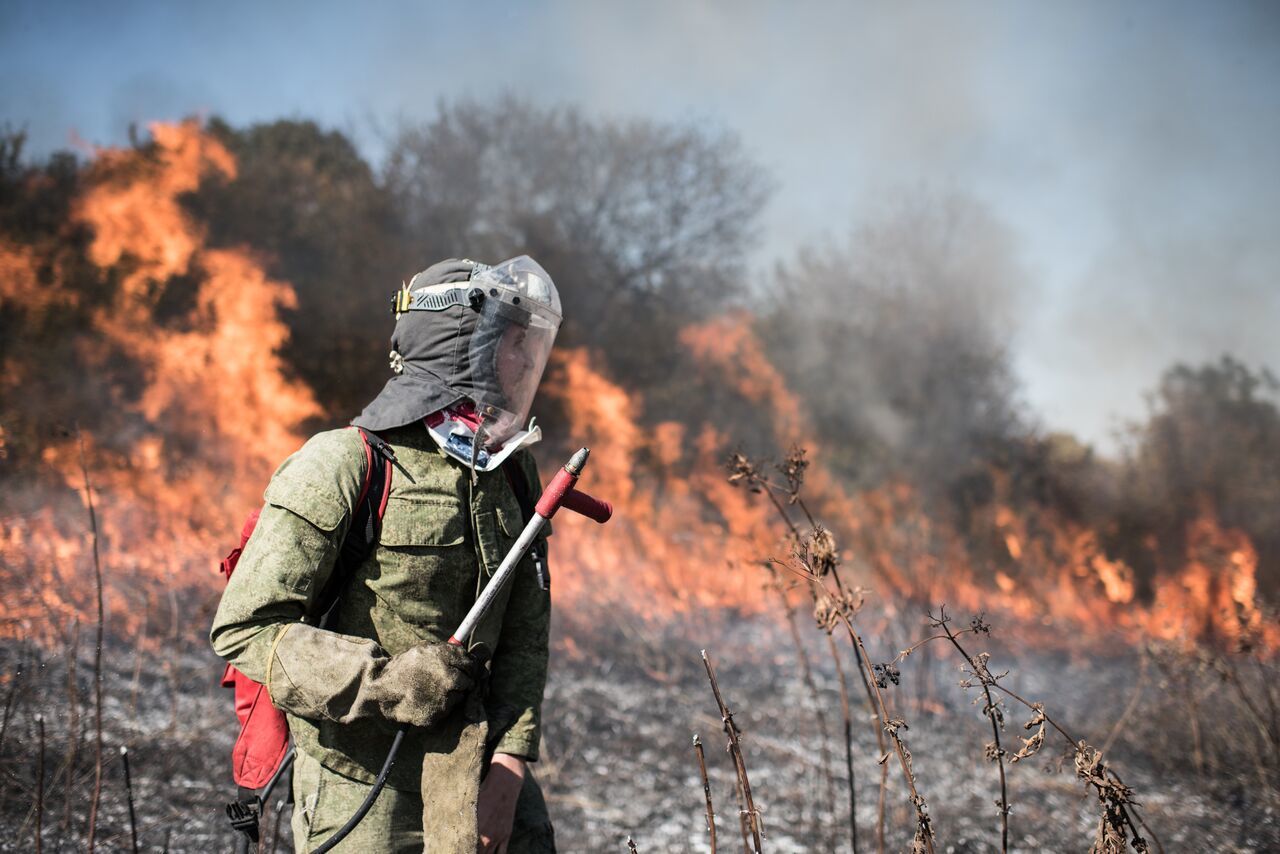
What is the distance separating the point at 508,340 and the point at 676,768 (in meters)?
4.09

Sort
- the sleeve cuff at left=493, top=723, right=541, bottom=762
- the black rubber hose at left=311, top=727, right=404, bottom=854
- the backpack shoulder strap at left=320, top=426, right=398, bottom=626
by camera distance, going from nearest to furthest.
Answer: the black rubber hose at left=311, top=727, right=404, bottom=854
the backpack shoulder strap at left=320, top=426, right=398, bottom=626
the sleeve cuff at left=493, top=723, right=541, bottom=762

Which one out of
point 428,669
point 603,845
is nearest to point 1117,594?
point 603,845

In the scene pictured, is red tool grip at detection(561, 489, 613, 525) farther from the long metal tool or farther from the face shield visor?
the face shield visor

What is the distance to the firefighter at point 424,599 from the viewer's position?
1.65m

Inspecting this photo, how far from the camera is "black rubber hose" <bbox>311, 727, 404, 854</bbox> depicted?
68.5 inches

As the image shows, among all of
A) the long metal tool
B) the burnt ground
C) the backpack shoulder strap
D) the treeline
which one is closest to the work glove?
the long metal tool

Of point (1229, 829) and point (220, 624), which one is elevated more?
point (220, 624)

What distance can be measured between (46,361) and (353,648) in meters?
11.3

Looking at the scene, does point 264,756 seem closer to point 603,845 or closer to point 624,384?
point 603,845

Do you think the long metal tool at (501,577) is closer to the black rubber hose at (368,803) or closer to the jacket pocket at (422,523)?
the black rubber hose at (368,803)

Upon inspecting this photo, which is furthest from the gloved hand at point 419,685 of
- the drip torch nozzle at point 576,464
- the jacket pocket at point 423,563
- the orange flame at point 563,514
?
the orange flame at point 563,514

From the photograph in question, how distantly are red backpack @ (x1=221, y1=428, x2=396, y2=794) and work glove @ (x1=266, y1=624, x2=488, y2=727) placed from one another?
0.24 meters

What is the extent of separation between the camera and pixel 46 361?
→ 10.1 metres

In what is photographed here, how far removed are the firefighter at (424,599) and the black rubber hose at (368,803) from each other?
0.13ft
